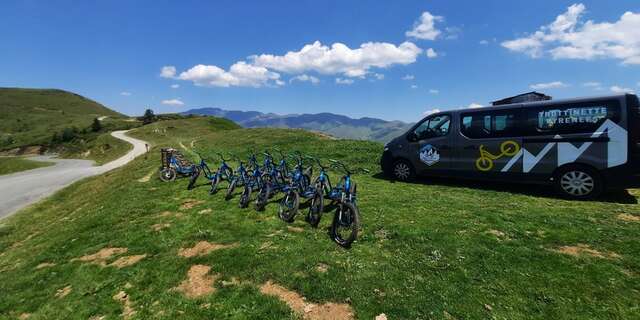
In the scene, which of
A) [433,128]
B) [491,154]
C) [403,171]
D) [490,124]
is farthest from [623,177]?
[403,171]

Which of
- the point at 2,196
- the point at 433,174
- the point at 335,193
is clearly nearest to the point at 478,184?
the point at 433,174

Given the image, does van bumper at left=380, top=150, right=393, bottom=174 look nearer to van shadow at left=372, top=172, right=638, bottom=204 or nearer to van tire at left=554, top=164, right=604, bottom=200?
van shadow at left=372, top=172, right=638, bottom=204

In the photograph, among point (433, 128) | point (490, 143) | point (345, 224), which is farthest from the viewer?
point (433, 128)

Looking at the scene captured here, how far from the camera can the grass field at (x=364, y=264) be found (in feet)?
16.9

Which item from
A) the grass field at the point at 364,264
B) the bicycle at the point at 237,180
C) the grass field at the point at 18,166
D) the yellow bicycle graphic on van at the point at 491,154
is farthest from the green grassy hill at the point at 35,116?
the yellow bicycle graphic on van at the point at 491,154

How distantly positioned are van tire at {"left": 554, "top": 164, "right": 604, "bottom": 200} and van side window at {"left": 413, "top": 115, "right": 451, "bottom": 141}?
12.6ft

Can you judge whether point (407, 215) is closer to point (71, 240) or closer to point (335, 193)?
point (335, 193)

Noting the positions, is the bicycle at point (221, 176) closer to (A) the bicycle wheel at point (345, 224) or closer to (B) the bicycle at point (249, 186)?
(B) the bicycle at point (249, 186)

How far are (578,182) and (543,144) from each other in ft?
4.95

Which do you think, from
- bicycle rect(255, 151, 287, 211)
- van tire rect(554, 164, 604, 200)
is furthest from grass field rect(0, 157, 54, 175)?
van tire rect(554, 164, 604, 200)

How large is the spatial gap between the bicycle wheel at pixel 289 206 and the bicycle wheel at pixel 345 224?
1.66m

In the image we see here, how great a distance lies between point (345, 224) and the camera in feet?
24.6

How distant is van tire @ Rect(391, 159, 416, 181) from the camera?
44.3 feet

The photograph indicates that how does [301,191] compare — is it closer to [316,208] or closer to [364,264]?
[316,208]
